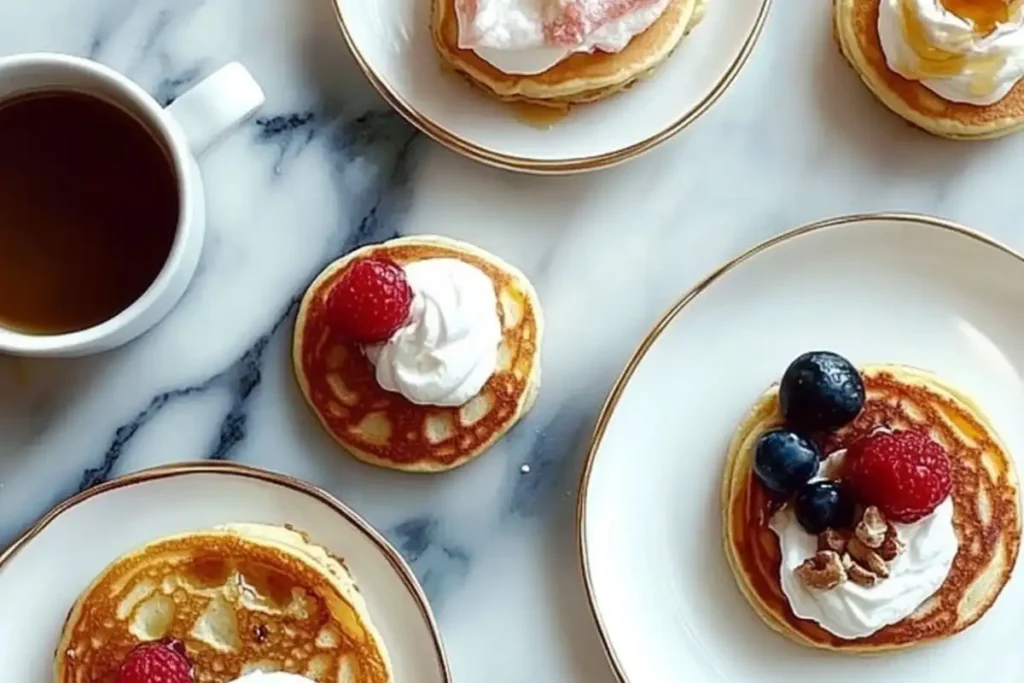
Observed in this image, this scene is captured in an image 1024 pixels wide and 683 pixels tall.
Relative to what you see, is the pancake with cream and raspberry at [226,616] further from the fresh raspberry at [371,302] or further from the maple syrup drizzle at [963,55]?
the maple syrup drizzle at [963,55]

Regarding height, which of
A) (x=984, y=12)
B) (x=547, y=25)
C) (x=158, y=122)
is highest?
(x=984, y=12)

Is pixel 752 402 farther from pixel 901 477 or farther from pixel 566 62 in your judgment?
pixel 566 62

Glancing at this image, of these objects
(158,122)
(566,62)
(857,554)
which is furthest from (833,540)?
(158,122)

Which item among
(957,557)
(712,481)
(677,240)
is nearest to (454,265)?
(677,240)

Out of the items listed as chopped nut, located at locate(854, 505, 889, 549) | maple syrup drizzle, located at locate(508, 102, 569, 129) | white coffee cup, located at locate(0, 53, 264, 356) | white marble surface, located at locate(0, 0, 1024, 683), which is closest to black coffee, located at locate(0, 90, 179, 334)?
white coffee cup, located at locate(0, 53, 264, 356)

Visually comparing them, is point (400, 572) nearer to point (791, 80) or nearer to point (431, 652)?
point (431, 652)

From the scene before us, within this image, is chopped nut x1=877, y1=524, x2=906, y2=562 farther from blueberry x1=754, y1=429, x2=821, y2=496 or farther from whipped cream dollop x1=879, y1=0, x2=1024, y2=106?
whipped cream dollop x1=879, y1=0, x2=1024, y2=106
